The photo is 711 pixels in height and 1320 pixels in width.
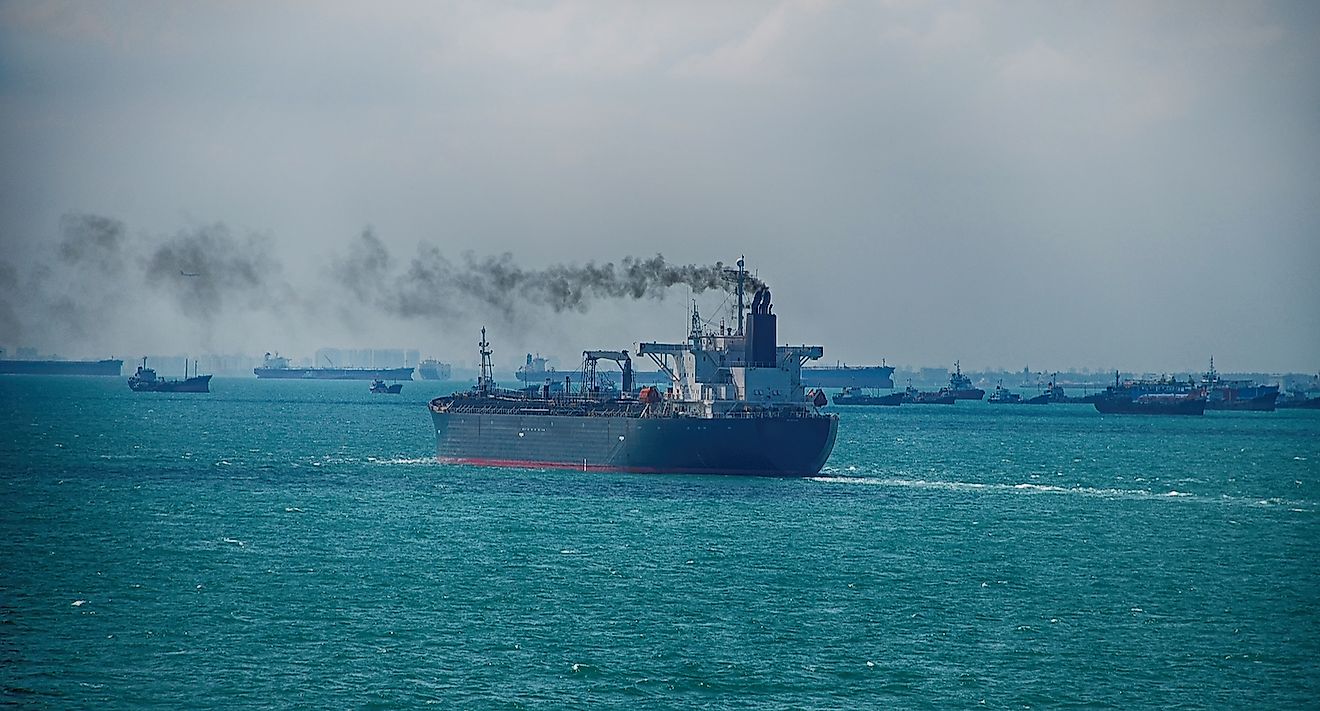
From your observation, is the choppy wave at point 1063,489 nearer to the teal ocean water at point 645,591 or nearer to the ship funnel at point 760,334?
the teal ocean water at point 645,591

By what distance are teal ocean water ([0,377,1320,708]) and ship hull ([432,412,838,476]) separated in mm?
2233

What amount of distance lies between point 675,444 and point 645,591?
39640 mm

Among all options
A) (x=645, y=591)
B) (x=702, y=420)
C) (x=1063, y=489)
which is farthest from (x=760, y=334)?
(x=645, y=591)

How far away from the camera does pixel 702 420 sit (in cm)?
9206

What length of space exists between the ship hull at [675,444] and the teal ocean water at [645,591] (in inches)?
87.9

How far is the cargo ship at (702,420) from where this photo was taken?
92812mm

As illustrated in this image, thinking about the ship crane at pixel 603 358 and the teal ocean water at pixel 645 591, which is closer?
the teal ocean water at pixel 645 591

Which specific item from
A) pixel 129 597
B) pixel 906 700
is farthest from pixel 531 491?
pixel 906 700

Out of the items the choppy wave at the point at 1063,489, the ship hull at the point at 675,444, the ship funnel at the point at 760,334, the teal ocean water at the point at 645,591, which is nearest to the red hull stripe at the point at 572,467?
the ship hull at the point at 675,444

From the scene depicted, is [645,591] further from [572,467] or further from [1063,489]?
[1063,489]

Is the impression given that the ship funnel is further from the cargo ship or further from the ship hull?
the ship hull

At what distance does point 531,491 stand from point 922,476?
3202 cm

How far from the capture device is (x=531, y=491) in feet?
287

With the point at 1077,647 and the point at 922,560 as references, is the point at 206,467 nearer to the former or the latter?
the point at 922,560
